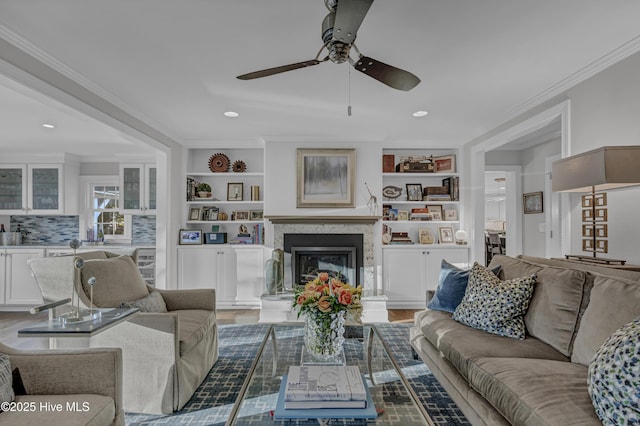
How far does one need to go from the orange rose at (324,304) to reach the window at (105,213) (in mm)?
4941

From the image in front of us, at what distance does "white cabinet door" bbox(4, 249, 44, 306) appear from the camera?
4.99 metres

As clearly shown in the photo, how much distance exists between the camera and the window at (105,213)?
586 centimetres

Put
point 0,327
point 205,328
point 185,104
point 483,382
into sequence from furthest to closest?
point 0,327 → point 185,104 → point 205,328 → point 483,382

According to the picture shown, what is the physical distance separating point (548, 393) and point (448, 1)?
1.88 m

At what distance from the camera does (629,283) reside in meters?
1.72

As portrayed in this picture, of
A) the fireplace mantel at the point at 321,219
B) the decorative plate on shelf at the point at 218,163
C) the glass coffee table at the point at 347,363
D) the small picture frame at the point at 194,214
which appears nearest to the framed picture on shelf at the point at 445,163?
the fireplace mantel at the point at 321,219

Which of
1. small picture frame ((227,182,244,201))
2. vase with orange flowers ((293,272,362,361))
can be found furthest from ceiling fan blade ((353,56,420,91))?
→ small picture frame ((227,182,244,201))

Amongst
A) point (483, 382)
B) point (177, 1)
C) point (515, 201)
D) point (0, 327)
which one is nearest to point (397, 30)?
point (177, 1)

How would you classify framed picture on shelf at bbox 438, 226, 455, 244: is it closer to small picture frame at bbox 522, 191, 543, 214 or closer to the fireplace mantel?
the fireplace mantel

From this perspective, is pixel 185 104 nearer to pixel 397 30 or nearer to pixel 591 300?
pixel 397 30

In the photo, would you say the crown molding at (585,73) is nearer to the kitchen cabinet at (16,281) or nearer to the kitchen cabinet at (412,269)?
the kitchen cabinet at (412,269)

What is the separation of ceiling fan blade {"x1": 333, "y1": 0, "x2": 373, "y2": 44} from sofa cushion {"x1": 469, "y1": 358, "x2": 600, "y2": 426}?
1.63 meters

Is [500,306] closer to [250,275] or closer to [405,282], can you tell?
[405,282]

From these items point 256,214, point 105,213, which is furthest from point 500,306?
point 105,213
